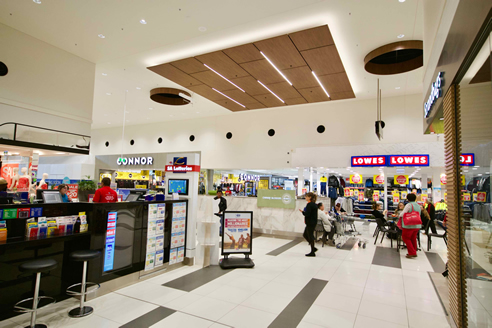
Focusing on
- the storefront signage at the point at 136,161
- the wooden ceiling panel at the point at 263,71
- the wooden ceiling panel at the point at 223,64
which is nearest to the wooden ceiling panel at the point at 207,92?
the wooden ceiling panel at the point at 223,64

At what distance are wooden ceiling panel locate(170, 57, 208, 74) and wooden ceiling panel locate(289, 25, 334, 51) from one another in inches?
101

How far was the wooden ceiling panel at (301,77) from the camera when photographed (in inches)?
282

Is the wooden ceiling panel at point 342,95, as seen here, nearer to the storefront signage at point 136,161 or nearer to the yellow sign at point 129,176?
the storefront signage at point 136,161

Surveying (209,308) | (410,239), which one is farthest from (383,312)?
(410,239)

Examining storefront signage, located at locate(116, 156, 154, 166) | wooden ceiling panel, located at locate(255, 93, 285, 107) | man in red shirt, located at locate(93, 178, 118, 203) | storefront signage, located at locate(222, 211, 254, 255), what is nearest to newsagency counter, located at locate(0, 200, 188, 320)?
man in red shirt, located at locate(93, 178, 118, 203)

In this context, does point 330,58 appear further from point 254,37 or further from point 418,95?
point 418,95

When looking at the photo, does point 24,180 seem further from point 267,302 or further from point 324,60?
point 324,60

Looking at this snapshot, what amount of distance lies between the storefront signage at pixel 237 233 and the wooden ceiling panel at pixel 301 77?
153 inches

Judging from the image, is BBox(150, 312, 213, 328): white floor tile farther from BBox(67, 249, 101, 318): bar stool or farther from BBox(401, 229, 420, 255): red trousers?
BBox(401, 229, 420, 255): red trousers

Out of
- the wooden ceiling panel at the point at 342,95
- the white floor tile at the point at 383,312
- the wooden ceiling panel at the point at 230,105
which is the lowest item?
the white floor tile at the point at 383,312

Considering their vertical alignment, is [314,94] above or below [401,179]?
above

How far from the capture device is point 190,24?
547 cm

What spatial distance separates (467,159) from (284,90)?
6577mm

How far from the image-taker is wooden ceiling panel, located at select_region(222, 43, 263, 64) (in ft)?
20.3
